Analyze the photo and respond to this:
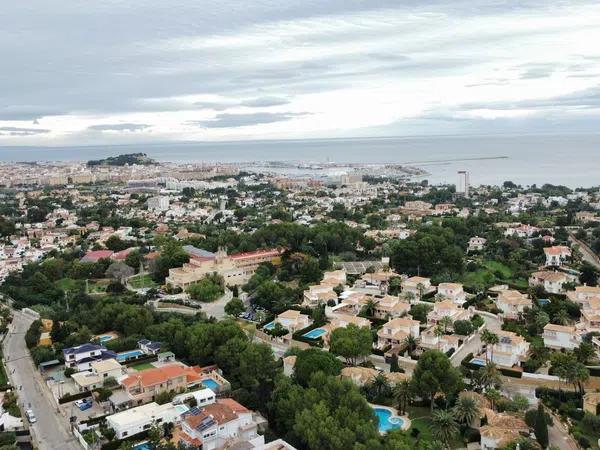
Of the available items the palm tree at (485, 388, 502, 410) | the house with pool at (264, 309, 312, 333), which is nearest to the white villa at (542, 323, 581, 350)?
the palm tree at (485, 388, 502, 410)

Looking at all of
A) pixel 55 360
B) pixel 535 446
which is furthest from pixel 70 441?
pixel 535 446

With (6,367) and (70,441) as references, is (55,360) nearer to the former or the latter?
(6,367)

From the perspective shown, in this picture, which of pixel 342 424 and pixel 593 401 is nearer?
pixel 342 424

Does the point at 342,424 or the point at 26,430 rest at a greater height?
the point at 342,424

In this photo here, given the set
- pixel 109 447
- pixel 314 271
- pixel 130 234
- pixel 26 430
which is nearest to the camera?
pixel 109 447

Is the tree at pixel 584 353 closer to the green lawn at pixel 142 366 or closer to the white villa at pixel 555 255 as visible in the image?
the white villa at pixel 555 255

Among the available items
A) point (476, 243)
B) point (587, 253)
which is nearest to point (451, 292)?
point (476, 243)

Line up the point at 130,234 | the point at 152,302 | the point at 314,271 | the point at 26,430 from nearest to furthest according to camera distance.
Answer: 1. the point at 26,430
2. the point at 152,302
3. the point at 314,271
4. the point at 130,234
